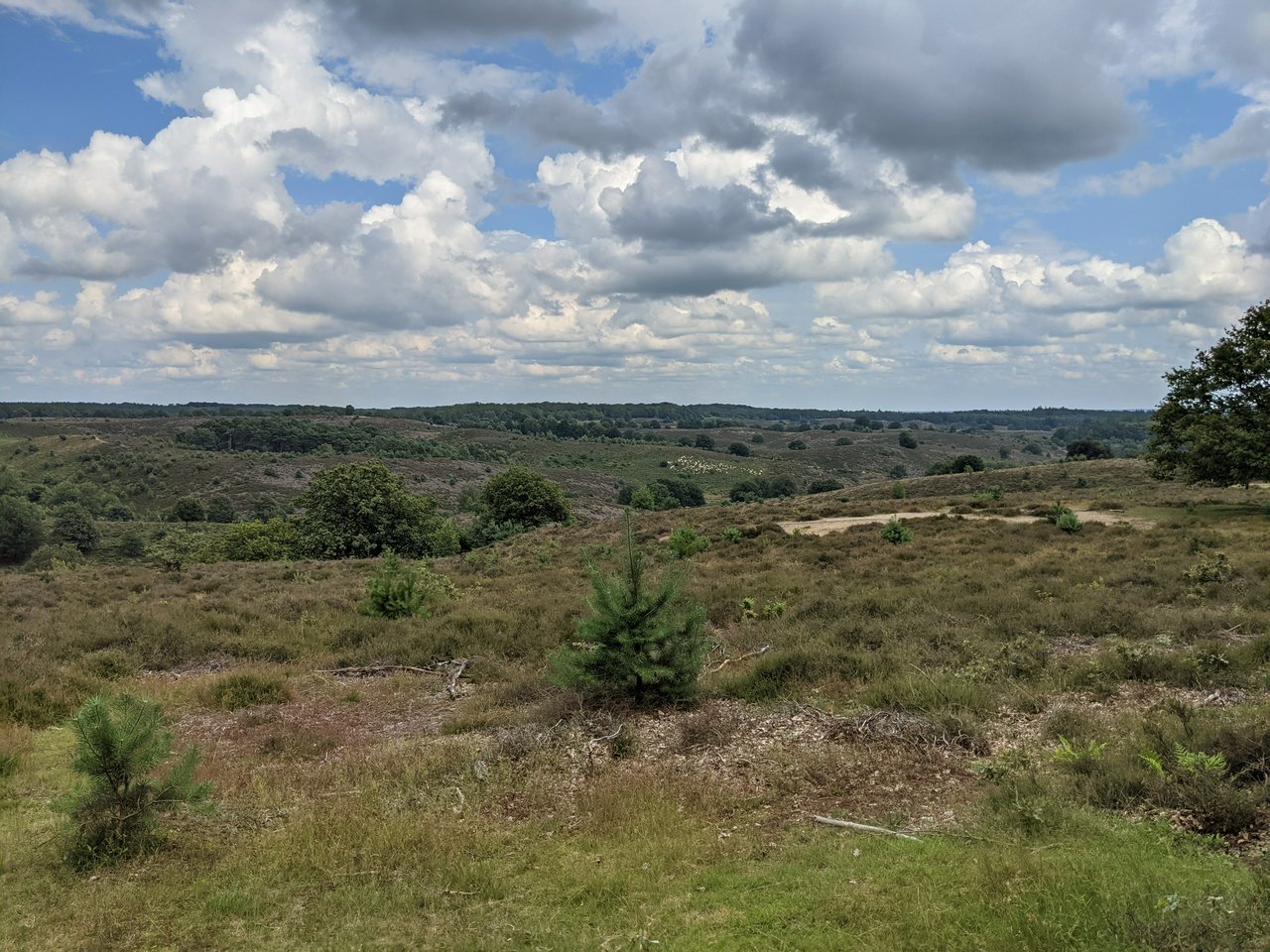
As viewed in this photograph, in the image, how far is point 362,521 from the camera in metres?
44.9

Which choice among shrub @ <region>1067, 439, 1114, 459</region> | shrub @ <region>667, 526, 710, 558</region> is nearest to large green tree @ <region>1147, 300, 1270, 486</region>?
shrub @ <region>667, 526, 710, 558</region>

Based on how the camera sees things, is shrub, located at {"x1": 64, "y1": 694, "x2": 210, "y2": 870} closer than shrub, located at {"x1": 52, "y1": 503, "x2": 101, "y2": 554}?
Yes

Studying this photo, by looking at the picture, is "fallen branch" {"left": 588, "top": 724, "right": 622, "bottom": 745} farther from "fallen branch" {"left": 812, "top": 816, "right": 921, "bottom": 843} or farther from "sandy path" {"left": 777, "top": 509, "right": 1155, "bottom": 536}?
"sandy path" {"left": 777, "top": 509, "right": 1155, "bottom": 536}

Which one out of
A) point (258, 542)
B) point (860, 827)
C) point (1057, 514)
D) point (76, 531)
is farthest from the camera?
point (76, 531)

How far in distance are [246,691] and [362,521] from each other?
34884 mm

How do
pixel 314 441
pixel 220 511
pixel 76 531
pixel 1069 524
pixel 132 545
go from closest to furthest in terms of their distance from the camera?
1. pixel 1069 524
2. pixel 132 545
3. pixel 76 531
4. pixel 220 511
5. pixel 314 441

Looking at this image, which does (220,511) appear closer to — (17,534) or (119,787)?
(17,534)

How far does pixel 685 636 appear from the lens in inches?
395

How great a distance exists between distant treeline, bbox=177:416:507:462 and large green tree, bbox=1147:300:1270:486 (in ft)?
325

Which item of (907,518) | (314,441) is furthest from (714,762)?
(314,441)

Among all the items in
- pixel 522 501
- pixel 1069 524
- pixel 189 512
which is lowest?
pixel 189 512

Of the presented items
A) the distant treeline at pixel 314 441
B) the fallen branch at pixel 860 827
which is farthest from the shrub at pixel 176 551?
the distant treeline at pixel 314 441

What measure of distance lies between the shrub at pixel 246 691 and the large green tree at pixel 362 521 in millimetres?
32790

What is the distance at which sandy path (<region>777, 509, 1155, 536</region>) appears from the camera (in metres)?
25.1
